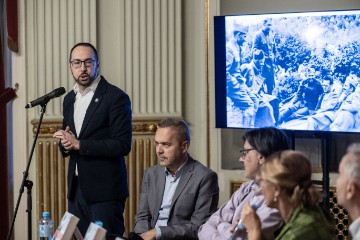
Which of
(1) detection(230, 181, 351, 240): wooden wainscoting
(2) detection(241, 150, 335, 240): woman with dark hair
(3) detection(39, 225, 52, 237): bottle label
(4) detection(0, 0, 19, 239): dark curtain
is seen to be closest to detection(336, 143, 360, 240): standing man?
(2) detection(241, 150, 335, 240): woman with dark hair

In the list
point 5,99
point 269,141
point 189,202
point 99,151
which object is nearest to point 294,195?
point 269,141

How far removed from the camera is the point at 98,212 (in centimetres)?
413

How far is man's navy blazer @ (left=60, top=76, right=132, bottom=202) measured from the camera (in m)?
4.14

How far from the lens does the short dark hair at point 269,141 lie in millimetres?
3234

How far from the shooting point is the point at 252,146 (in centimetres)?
327

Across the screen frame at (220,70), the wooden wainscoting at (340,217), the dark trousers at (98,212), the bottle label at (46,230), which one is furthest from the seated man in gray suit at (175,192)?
the wooden wainscoting at (340,217)

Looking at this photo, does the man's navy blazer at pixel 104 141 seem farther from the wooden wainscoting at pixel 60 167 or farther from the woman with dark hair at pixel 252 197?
the wooden wainscoting at pixel 60 167

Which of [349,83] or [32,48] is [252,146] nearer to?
[349,83]

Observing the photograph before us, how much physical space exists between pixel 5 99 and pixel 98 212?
6.42ft

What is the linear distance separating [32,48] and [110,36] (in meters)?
0.58

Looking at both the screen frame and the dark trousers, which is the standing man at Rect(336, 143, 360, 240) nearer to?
the dark trousers

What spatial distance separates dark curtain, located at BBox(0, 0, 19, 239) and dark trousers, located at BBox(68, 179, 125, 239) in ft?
5.64

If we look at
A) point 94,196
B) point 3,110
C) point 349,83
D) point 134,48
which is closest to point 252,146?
point 94,196

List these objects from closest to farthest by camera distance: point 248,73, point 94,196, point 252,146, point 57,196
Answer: point 252,146
point 94,196
point 248,73
point 57,196
